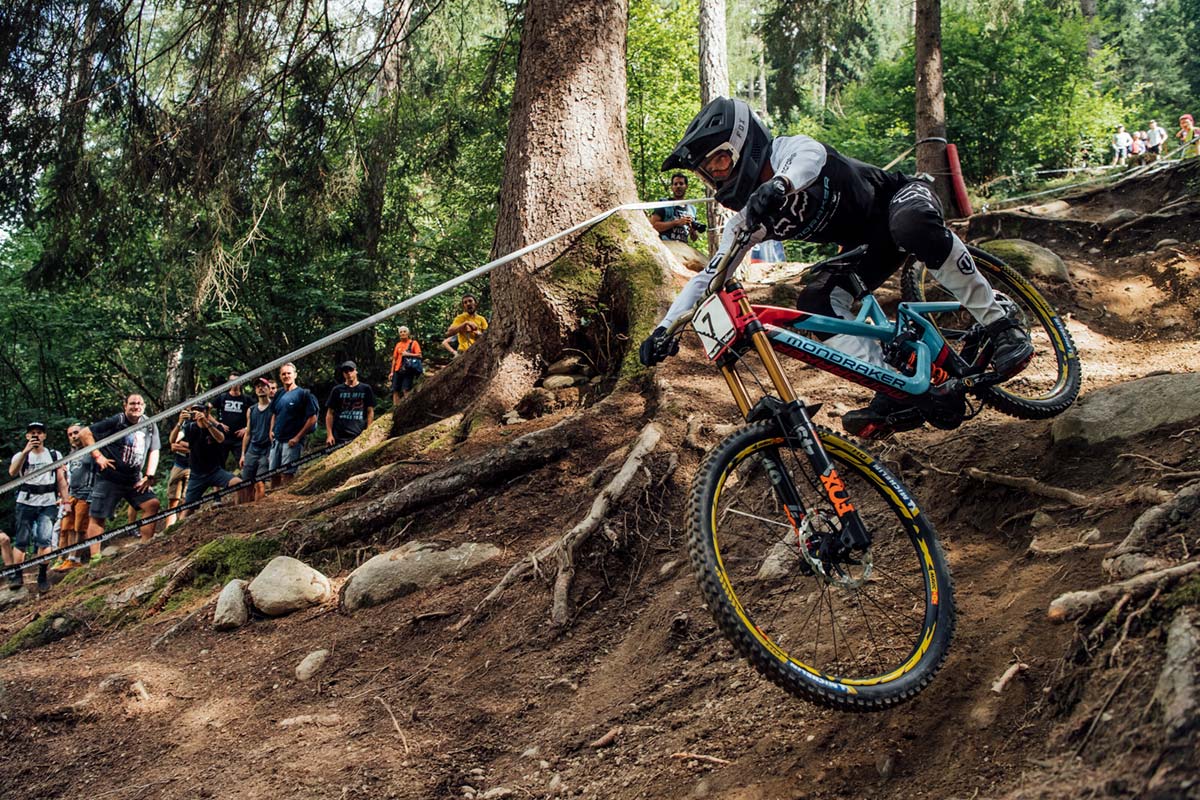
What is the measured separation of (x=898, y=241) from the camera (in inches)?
166

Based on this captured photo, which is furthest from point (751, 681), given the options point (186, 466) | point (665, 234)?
point (186, 466)

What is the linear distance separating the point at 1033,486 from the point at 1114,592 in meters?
1.45

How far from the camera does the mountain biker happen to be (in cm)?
372

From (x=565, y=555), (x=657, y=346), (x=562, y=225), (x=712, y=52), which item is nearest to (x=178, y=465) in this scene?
(x=562, y=225)

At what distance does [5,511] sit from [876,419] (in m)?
21.4

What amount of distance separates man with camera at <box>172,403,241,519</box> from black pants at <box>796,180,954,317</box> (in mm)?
7849

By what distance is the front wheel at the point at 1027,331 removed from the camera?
454 cm

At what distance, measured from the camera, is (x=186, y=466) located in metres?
11.0

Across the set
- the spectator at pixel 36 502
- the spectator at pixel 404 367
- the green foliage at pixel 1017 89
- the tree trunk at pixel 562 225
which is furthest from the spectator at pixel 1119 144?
the spectator at pixel 36 502

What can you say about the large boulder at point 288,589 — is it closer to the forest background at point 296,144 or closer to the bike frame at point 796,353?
the bike frame at point 796,353

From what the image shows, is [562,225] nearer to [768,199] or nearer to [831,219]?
[831,219]

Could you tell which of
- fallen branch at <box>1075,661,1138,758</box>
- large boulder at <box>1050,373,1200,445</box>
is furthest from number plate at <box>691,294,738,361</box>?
large boulder at <box>1050,373,1200,445</box>

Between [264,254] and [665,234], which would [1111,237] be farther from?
[264,254]

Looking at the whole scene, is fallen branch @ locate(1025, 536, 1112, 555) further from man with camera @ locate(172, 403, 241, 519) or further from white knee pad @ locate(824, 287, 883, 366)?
man with camera @ locate(172, 403, 241, 519)
